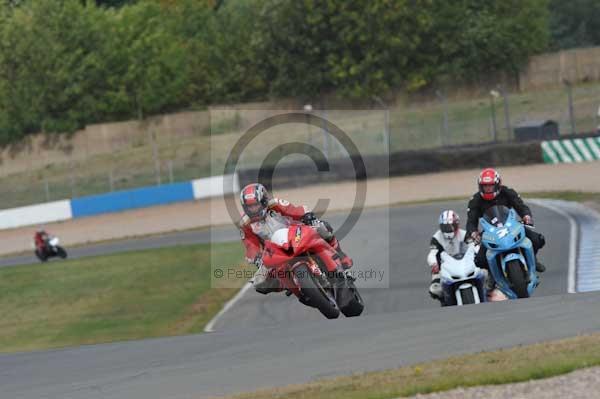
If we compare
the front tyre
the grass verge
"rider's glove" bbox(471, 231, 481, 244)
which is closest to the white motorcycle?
"rider's glove" bbox(471, 231, 481, 244)

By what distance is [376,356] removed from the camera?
28.9 feet

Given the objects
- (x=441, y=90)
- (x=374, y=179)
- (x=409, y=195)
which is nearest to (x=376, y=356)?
(x=409, y=195)

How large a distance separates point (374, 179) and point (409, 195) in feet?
11.5

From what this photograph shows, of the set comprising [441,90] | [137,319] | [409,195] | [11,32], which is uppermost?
[11,32]

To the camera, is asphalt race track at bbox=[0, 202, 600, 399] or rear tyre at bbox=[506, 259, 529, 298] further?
rear tyre at bbox=[506, 259, 529, 298]

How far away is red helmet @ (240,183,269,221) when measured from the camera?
11383 millimetres

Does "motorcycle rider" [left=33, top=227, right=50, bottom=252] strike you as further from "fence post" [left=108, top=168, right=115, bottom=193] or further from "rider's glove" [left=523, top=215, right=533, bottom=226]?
"rider's glove" [left=523, top=215, right=533, bottom=226]

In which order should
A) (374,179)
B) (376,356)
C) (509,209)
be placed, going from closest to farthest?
(376,356) → (509,209) → (374,179)

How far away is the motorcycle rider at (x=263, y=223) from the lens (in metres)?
11.2

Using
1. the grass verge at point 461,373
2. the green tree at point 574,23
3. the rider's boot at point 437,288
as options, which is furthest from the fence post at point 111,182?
the grass verge at point 461,373

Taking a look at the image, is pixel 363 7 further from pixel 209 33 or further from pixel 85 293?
pixel 85 293

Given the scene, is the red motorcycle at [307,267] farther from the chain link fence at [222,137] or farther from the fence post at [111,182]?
the fence post at [111,182]

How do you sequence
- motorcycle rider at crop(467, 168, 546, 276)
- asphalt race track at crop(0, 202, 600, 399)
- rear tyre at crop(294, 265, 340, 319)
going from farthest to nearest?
motorcycle rider at crop(467, 168, 546, 276)
rear tyre at crop(294, 265, 340, 319)
asphalt race track at crop(0, 202, 600, 399)

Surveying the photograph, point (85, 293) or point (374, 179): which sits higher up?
point (374, 179)
